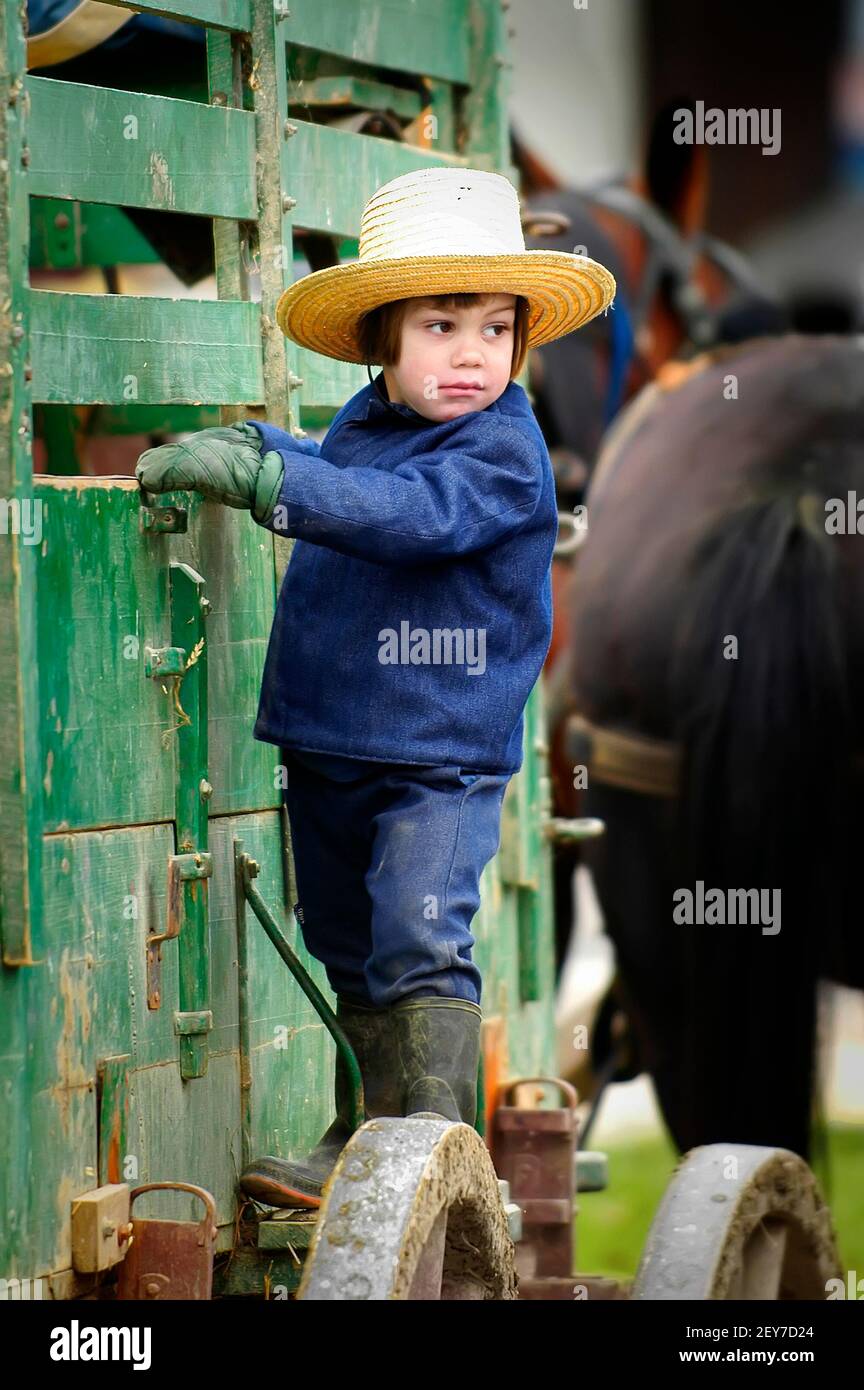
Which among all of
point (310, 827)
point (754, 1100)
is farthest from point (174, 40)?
point (754, 1100)

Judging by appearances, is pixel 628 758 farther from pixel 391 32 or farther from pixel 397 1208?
pixel 397 1208

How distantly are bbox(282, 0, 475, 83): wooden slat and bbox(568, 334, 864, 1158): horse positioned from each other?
1.44m

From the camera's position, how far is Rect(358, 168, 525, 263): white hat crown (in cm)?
206

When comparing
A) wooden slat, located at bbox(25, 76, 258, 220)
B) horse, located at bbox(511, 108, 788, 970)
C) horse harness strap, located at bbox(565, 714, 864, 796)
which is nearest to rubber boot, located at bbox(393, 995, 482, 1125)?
wooden slat, located at bbox(25, 76, 258, 220)

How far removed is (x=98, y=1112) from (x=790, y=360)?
9.96 ft

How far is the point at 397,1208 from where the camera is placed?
1756 millimetres

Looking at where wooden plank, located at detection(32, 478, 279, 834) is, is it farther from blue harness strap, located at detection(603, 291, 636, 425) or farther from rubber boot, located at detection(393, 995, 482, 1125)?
blue harness strap, located at detection(603, 291, 636, 425)

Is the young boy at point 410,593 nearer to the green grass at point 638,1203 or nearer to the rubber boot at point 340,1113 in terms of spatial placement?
the rubber boot at point 340,1113

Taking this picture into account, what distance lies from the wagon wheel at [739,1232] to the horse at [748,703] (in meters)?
1.44

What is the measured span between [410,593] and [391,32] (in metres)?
0.94

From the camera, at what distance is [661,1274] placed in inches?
84.4

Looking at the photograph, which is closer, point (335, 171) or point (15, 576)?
point (15, 576)

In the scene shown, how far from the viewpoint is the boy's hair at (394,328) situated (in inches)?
81.3

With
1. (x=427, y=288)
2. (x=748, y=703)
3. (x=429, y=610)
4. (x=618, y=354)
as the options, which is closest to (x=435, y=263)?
(x=427, y=288)
